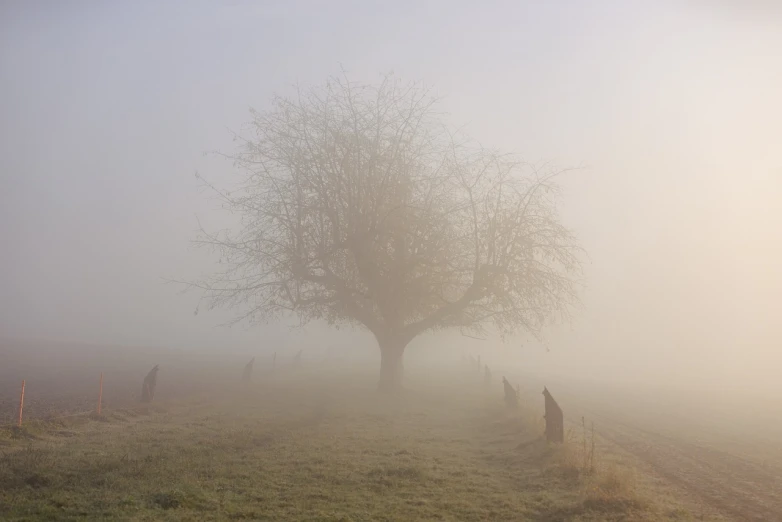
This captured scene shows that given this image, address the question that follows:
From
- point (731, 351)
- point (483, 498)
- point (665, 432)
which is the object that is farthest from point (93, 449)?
point (731, 351)

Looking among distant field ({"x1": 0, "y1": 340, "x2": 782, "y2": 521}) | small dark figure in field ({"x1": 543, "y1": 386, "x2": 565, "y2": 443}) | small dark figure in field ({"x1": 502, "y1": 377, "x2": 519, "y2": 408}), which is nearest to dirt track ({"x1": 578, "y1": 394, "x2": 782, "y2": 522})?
distant field ({"x1": 0, "y1": 340, "x2": 782, "y2": 521})

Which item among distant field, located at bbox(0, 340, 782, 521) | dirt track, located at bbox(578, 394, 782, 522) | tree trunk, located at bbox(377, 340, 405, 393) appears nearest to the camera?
distant field, located at bbox(0, 340, 782, 521)

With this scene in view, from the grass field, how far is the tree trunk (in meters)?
8.41

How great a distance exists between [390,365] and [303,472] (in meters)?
18.6

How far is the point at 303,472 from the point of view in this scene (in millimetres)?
12234

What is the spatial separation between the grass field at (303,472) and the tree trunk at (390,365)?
8.41 m

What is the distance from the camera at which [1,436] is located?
46.6 feet

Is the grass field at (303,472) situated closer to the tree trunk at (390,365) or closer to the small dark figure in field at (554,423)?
the small dark figure in field at (554,423)

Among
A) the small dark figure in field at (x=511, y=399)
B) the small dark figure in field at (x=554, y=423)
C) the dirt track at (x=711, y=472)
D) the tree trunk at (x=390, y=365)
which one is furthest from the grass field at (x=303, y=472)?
the tree trunk at (x=390, y=365)

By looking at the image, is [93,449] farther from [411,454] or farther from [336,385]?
[336,385]

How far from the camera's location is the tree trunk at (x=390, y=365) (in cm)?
3038

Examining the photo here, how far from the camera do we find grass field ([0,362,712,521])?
9336 millimetres

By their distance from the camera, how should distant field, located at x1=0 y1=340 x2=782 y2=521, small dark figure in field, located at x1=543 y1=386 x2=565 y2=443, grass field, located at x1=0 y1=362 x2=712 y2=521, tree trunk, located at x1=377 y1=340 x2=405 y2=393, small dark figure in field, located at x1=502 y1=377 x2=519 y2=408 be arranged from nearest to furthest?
grass field, located at x1=0 y1=362 x2=712 y2=521
distant field, located at x1=0 y1=340 x2=782 y2=521
small dark figure in field, located at x1=543 y1=386 x2=565 y2=443
small dark figure in field, located at x1=502 y1=377 x2=519 y2=408
tree trunk, located at x1=377 y1=340 x2=405 y2=393

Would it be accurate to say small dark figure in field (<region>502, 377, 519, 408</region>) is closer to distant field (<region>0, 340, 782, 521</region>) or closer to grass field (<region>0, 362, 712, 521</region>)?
distant field (<region>0, 340, 782, 521</region>)
